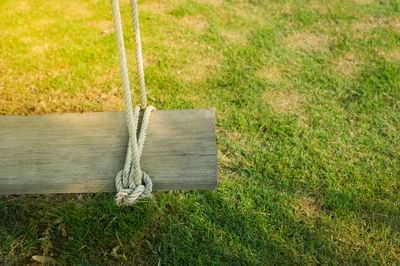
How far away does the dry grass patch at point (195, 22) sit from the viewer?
13.2 feet

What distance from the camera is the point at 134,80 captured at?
3.17 meters

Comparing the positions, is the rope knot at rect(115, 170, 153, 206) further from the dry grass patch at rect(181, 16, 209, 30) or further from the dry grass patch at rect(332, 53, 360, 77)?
the dry grass patch at rect(181, 16, 209, 30)

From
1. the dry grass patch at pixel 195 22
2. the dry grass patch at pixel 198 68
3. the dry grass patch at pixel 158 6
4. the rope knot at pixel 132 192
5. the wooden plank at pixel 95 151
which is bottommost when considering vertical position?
the dry grass patch at pixel 198 68

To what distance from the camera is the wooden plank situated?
1.40 m

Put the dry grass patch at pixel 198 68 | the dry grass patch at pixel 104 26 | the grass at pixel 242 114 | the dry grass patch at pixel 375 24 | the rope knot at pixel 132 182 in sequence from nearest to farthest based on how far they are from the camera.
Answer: the rope knot at pixel 132 182, the grass at pixel 242 114, the dry grass patch at pixel 198 68, the dry grass patch at pixel 104 26, the dry grass patch at pixel 375 24

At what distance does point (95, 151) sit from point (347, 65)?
282 centimetres

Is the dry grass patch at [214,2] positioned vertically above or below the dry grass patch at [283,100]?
above

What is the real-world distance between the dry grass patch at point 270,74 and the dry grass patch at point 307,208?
55.4 inches

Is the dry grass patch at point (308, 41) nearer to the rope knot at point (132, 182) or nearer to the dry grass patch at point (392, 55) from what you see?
the dry grass patch at point (392, 55)

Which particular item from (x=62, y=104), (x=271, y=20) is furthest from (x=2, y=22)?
(x=271, y=20)

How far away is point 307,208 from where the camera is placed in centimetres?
214

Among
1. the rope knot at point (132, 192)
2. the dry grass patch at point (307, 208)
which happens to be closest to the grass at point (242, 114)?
the dry grass patch at point (307, 208)

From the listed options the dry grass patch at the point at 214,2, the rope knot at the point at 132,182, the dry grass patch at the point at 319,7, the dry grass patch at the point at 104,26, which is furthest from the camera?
the dry grass patch at the point at 214,2

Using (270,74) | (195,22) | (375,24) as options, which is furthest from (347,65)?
(195,22)
